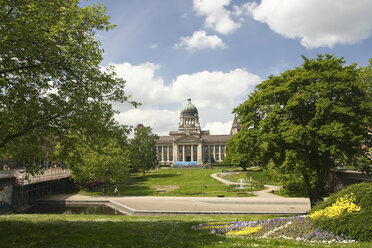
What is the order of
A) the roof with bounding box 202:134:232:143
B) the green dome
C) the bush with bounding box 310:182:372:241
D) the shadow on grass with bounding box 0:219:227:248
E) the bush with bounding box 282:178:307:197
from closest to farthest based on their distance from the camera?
A: 1. the shadow on grass with bounding box 0:219:227:248
2. the bush with bounding box 310:182:372:241
3. the bush with bounding box 282:178:307:197
4. the roof with bounding box 202:134:232:143
5. the green dome

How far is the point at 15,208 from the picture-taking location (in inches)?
1056

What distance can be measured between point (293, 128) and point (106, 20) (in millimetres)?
14063

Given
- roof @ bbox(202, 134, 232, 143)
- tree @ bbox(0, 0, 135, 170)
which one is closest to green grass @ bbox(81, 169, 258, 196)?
tree @ bbox(0, 0, 135, 170)

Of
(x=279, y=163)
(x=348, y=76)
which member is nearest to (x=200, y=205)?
(x=279, y=163)

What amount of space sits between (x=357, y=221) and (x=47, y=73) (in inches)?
Answer: 588

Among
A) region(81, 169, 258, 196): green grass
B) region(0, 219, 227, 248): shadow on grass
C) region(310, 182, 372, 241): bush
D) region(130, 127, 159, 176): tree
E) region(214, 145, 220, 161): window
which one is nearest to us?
region(0, 219, 227, 248): shadow on grass

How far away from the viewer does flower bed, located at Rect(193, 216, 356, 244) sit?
33.1 feet

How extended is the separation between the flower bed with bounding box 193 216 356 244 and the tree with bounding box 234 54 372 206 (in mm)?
6397

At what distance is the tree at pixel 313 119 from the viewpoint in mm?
17500

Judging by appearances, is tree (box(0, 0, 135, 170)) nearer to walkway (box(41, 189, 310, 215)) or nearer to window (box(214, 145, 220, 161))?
walkway (box(41, 189, 310, 215))

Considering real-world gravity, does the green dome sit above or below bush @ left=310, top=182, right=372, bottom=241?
above

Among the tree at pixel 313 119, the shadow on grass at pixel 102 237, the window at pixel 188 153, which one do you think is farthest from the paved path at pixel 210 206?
the window at pixel 188 153

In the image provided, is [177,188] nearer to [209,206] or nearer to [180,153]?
[209,206]

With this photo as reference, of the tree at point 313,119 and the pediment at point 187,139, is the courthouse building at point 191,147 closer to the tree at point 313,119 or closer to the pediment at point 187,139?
the pediment at point 187,139
